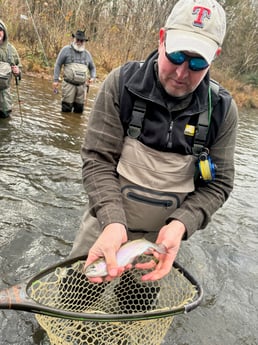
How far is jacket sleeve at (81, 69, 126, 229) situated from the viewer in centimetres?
205

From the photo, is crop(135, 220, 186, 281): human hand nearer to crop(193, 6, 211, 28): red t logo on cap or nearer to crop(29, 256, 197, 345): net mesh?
crop(29, 256, 197, 345): net mesh

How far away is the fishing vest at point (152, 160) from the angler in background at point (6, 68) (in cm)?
592

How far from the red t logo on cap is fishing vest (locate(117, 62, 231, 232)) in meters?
0.42

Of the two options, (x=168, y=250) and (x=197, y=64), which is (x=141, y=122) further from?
(x=168, y=250)

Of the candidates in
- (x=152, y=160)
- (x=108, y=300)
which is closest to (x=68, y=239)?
(x=108, y=300)

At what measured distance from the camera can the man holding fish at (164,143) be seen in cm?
190

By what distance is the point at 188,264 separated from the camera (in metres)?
4.00

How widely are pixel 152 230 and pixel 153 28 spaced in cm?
1997

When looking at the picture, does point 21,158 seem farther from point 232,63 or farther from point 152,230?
point 232,63

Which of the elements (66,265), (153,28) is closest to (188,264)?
(66,265)

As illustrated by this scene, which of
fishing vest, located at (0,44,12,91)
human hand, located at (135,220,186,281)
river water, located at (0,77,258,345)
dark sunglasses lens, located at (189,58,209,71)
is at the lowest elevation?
river water, located at (0,77,258,345)

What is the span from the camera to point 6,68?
24.0 ft

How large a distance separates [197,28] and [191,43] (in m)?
0.12

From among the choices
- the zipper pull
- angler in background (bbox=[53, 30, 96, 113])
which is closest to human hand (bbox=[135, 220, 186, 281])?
the zipper pull
